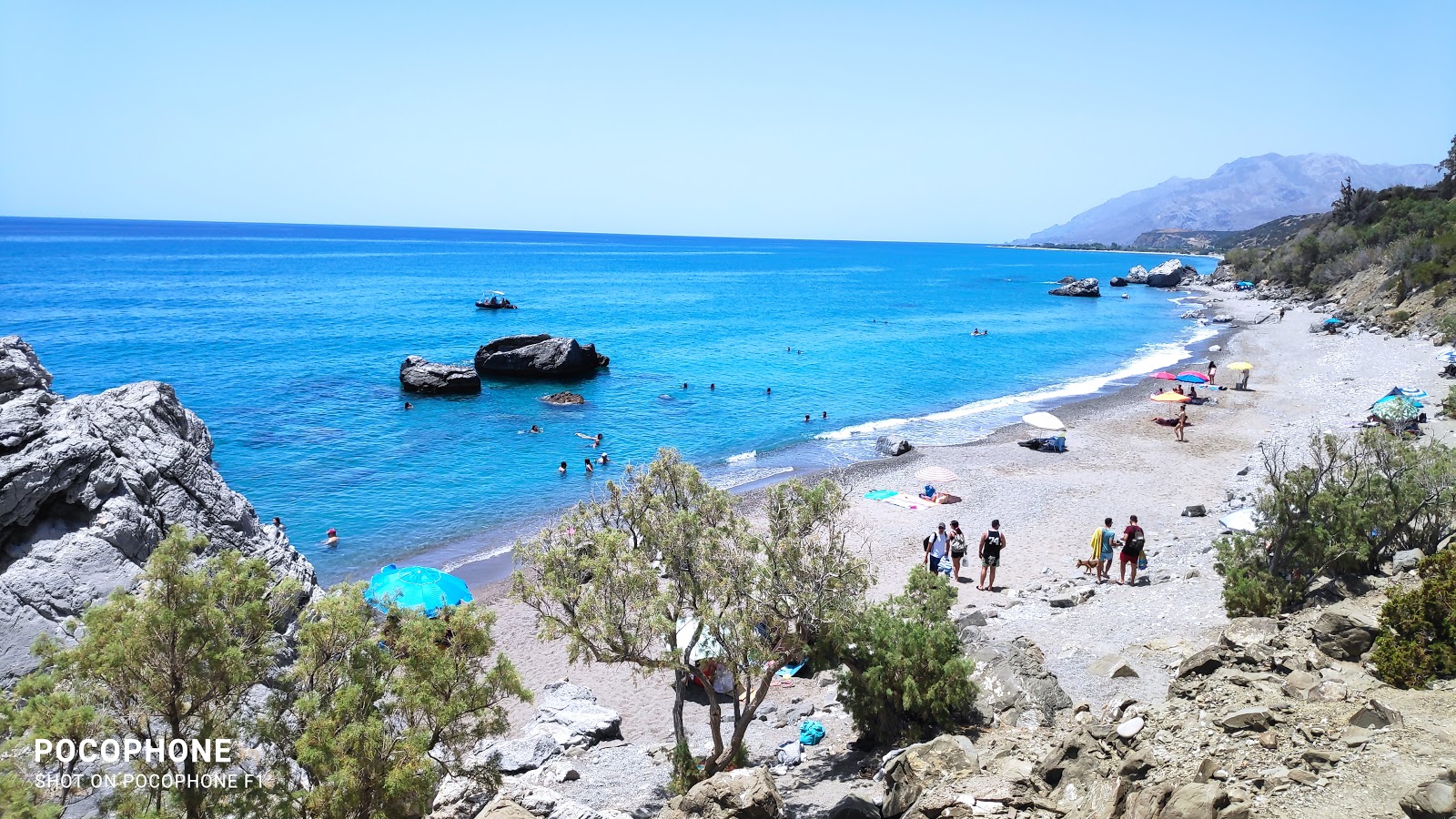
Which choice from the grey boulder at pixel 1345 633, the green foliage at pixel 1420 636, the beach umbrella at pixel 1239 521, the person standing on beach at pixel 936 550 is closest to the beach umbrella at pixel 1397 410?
the beach umbrella at pixel 1239 521

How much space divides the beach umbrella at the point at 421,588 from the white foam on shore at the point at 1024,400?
22201 millimetres

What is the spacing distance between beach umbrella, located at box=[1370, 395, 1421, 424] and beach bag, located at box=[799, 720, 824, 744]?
20.0 meters

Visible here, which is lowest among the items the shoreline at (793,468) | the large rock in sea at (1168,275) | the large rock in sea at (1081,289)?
the shoreline at (793,468)

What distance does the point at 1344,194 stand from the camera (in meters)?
93.8

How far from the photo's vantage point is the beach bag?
499 inches

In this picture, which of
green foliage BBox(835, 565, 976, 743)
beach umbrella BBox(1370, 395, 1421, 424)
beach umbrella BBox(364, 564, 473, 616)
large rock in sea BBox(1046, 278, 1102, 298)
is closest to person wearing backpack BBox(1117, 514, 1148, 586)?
green foliage BBox(835, 565, 976, 743)

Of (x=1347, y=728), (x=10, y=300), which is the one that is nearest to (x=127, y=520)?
(x=1347, y=728)

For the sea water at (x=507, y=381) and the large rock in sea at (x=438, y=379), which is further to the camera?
the large rock in sea at (x=438, y=379)

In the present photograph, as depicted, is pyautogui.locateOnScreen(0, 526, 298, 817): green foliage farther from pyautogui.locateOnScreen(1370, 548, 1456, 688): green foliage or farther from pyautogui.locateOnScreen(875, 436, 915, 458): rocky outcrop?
pyautogui.locateOnScreen(875, 436, 915, 458): rocky outcrop

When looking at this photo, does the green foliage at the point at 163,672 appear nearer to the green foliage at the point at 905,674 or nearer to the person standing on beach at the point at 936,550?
the green foliage at the point at 905,674

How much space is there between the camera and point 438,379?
43844 millimetres

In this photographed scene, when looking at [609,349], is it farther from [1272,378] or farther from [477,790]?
[477,790]

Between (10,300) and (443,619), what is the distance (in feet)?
294

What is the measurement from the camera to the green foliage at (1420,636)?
873 centimetres
